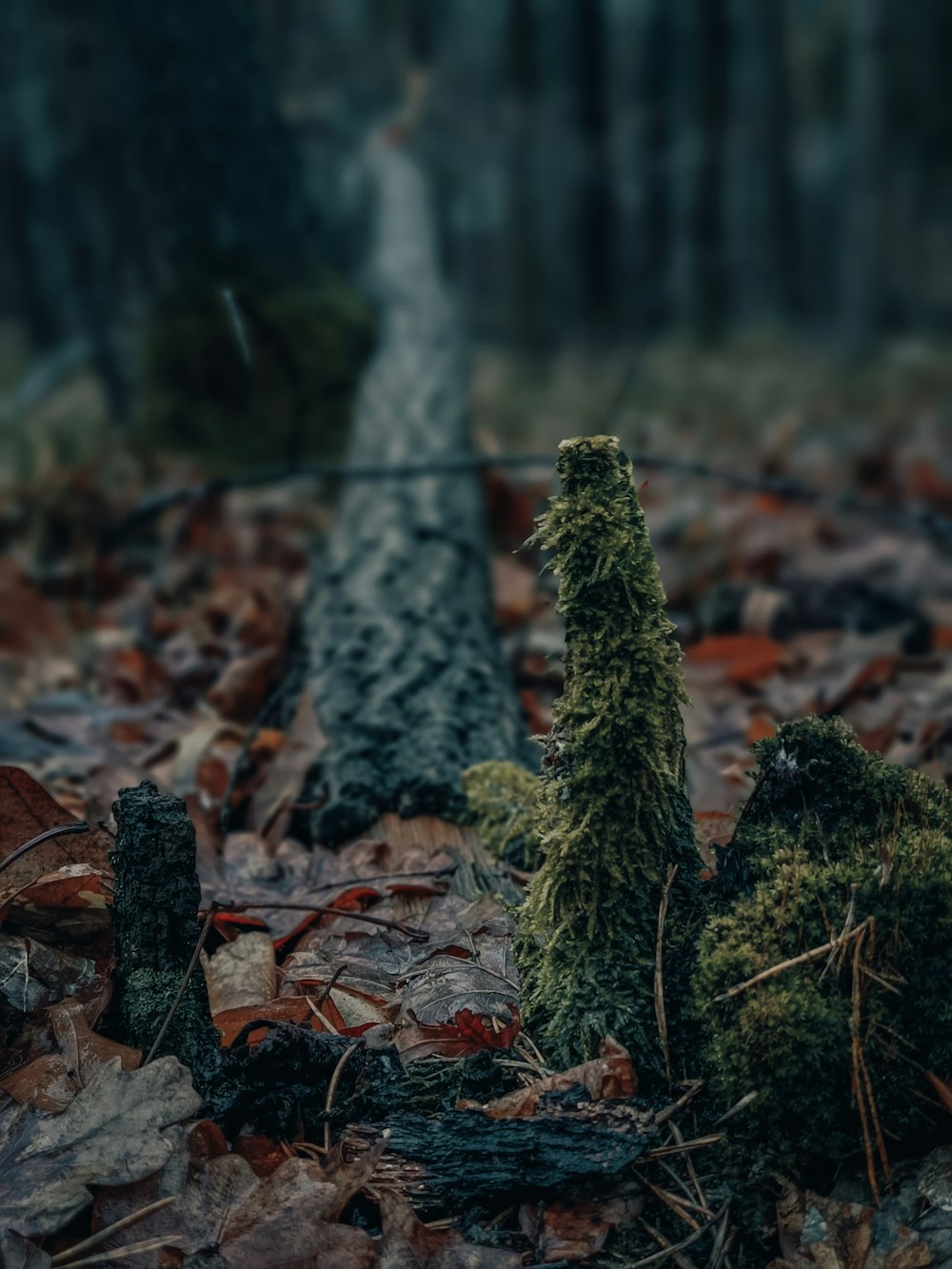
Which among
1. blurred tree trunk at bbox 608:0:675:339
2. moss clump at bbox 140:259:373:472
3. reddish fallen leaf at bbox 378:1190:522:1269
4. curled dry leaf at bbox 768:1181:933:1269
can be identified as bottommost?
reddish fallen leaf at bbox 378:1190:522:1269

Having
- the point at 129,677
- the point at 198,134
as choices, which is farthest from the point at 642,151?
the point at 129,677

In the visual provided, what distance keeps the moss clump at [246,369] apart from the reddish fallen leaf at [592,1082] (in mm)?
3955

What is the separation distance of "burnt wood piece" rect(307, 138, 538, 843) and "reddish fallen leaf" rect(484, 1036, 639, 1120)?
81 cm

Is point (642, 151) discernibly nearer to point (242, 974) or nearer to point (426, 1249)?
point (242, 974)

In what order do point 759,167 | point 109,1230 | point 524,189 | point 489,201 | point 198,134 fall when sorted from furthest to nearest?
point 489,201, point 759,167, point 524,189, point 198,134, point 109,1230

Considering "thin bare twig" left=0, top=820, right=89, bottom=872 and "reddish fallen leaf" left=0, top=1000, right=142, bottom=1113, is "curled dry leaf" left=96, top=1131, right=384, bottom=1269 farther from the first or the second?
"thin bare twig" left=0, top=820, right=89, bottom=872

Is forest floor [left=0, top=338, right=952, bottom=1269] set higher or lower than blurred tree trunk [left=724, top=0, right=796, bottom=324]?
lower

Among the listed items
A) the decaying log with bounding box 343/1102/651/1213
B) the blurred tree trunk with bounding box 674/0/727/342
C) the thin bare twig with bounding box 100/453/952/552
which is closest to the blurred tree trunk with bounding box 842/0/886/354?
the blurred tree trunk with bounding box 674/0/727/342

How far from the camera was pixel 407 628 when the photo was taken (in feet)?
9.19

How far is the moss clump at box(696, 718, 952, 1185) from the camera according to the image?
1.26 meters

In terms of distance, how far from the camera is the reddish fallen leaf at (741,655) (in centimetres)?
320

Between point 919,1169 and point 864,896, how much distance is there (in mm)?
349

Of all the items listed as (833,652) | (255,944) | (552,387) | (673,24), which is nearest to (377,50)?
(552,387)

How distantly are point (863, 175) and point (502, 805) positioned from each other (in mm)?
10608
